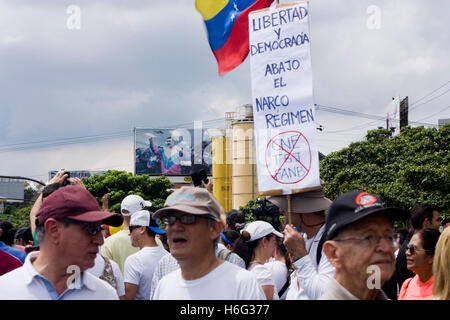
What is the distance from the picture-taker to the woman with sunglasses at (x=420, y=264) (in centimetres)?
469

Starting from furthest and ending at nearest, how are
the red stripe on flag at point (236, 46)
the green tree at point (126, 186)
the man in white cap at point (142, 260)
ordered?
the green tree at point (126, 186)
the red stripe on flag at point (236, 46)
the man in white cap at point (142, 260)

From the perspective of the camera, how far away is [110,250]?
21.2 ft

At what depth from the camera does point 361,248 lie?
9.10 ft

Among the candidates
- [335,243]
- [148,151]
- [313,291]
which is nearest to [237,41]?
[313,291]

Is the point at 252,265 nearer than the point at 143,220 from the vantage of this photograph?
Yes

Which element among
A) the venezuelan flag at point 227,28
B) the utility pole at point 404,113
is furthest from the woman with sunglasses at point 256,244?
the utility pole at point 404,113

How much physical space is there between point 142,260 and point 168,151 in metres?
78.7

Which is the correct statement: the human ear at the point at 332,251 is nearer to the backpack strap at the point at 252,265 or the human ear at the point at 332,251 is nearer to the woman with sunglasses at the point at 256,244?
the backpack strap at the point at 252,265

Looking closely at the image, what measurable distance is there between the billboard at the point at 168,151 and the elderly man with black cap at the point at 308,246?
77.7 meters

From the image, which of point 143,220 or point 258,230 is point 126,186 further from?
point 258,230

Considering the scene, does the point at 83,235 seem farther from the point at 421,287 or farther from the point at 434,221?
the point at 434,221

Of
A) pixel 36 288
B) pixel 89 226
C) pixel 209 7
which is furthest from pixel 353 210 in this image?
pixel 209 7

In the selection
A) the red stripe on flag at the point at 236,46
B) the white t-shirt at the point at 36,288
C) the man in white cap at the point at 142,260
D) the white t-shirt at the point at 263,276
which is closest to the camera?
the white t-shirt at the point at 36,288
